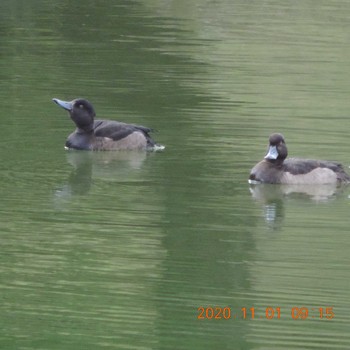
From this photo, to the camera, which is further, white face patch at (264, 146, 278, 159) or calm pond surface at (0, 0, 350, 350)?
white face patch at (264, 146, 278, 159)

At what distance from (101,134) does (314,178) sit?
3378 mm

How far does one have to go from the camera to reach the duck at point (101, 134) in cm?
1992

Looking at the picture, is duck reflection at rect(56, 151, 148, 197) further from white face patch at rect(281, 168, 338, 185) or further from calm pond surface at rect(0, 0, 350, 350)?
white face patch at rect(281, 168, 338, 185)

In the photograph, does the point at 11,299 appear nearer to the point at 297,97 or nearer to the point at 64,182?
the point at 64,182

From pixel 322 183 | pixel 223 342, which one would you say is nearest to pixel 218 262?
pixel 223 342

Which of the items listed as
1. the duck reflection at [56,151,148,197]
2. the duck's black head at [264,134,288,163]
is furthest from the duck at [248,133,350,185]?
the duck reflection at [56,151,148,197]

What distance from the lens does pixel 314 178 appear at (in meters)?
18.0

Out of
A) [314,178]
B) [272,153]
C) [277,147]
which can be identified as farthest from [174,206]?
[314,178]

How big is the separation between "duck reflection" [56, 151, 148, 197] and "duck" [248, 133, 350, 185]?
1.59 metres

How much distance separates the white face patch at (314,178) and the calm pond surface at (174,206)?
121mm
